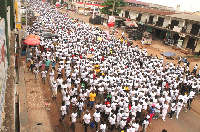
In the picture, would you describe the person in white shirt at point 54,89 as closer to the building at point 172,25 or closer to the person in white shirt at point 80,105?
the person in white shirt at point 80,105

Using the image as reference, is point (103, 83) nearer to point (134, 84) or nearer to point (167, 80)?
point (134, 84)

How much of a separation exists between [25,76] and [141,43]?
61.4 ft

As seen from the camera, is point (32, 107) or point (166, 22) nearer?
point (32, 107)

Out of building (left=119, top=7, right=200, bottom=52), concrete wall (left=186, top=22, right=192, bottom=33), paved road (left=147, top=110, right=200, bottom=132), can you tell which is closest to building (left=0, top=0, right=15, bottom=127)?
paved road (left=147, top=110, right=200, bottom=132)

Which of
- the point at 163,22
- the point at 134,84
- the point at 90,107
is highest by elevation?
the point at 163,22

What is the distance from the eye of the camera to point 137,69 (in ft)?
45.2

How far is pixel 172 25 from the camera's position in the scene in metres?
27.2

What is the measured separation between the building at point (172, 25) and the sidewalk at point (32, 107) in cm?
2023

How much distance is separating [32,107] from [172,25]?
2363 centimetres

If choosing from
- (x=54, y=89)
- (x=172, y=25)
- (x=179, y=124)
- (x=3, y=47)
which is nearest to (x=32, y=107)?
(x=54, y=89)

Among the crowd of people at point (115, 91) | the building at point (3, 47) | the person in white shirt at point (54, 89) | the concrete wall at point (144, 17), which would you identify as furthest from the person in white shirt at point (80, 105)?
the concrete wall at point (144, 17)

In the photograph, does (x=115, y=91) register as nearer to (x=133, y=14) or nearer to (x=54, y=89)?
(x=54, y=89)

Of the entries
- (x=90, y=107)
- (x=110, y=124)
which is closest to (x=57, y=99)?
(x=90, y=107)

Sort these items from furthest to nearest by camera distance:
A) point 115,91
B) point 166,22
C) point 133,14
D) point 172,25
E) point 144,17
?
point 133,14, point 144,17, point 166,22, point 172,25, point 115,91
